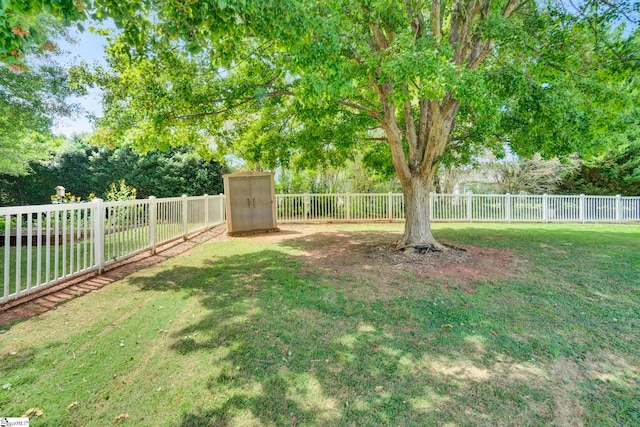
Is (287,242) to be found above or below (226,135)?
below

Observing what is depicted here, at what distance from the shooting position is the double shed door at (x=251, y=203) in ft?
29.5

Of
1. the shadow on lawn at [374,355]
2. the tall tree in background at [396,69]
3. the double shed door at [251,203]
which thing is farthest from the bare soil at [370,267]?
the double shed door at [251,203]

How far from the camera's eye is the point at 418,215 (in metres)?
6.07

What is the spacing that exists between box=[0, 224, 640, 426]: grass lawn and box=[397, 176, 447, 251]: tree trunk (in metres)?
1.37

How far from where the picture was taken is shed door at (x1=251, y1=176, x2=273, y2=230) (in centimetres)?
927

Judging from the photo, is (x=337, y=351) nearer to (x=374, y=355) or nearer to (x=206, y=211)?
(x=374, y=355)

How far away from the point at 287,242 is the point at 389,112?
3.82 meters

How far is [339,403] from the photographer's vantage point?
1946 mm

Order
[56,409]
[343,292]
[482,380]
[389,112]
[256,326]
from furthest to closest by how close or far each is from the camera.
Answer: [389,112] → [343,292] → [256,326] → [482,380] → [56,409]

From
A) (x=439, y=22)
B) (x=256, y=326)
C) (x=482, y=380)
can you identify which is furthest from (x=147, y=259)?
(x=439, y=22)

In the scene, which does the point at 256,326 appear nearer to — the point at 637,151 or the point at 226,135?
the point at 226,135

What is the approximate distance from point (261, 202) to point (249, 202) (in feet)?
1.23

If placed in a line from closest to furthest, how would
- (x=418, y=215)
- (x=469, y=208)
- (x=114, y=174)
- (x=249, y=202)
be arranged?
(x=418, y=215), (x=249, y=202), (x=469, y=208), (x=114, y=174)

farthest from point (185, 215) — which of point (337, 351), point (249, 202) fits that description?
point (337, 351)
